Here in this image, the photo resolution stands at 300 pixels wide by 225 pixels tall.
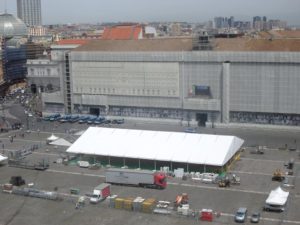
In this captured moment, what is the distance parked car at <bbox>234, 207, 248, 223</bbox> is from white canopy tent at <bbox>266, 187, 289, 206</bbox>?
1.84 m

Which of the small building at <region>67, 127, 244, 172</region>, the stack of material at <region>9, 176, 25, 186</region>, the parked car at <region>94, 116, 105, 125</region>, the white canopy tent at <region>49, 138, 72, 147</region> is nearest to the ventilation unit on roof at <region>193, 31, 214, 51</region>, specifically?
the parked car at <region>94, 116, 105, 125</region>

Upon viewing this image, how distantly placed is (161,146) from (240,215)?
11.6 metres

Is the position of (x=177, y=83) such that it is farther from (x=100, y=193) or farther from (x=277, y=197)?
(x=277, y=197)

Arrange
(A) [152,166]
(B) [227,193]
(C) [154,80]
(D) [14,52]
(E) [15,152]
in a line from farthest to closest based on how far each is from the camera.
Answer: (D) [14,52] → (C) [154,80] → (E) [15,152] → (A) [152,166] → (B) [227,193]

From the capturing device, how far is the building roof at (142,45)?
56.0 m

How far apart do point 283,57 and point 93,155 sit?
21628 mm

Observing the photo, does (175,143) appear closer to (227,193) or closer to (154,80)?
(227,193)

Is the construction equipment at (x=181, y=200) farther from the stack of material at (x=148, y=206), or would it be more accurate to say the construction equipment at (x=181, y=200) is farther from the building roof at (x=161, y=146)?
the building roof at (x=161, y=146)

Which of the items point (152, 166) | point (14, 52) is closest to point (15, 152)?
point (152, 166)

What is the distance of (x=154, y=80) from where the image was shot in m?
55.2

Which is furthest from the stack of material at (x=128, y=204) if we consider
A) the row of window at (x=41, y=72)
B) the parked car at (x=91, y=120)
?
the row of window at (x=41, y=72)

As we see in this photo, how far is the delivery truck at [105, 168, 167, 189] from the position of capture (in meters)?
32.0

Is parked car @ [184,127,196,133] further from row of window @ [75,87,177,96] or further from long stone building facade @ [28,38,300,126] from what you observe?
row of window @ [75,87,177,96]

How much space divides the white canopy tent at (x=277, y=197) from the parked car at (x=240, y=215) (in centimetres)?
184
